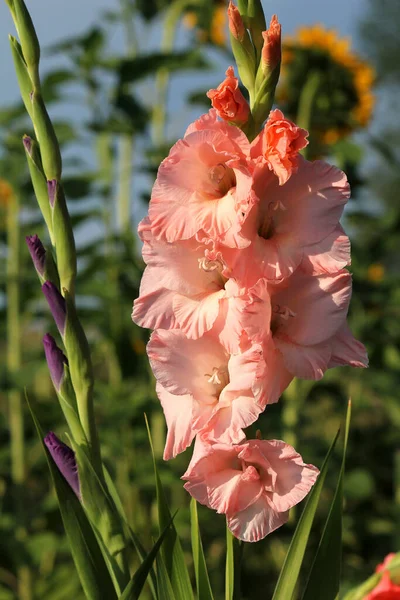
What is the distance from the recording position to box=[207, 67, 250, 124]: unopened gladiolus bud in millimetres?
453

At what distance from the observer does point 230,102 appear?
455mm

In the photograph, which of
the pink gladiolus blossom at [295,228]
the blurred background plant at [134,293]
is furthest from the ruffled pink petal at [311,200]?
the blurred background plant at [134,293]

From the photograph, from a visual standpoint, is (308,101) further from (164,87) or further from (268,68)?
(268,68)

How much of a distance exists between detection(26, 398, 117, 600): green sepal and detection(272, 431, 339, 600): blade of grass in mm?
111

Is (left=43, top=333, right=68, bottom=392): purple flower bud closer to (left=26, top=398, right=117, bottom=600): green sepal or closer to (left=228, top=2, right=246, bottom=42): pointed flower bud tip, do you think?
(left=26, top=398, right=117, bottom=600): green sepal

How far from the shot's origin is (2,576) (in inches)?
78.7

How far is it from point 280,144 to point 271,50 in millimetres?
66

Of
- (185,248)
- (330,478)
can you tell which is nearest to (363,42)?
(330,478)

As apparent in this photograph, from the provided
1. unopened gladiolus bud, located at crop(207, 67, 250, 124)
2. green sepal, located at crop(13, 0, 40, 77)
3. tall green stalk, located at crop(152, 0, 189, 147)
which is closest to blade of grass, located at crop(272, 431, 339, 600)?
unopened gladiolus bud, located at crop(207, 67, 250, 124)

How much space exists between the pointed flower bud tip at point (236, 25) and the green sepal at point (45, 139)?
13 cm

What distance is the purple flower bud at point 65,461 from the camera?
0.47m

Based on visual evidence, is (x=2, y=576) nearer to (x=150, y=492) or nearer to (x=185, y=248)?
(x=150, y=492)

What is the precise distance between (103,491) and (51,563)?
2.07 metres

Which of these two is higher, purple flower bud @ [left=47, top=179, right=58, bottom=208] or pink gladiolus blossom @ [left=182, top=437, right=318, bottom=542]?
purple flower bud @ [left=47, top=179, right=58, bottom=208]
